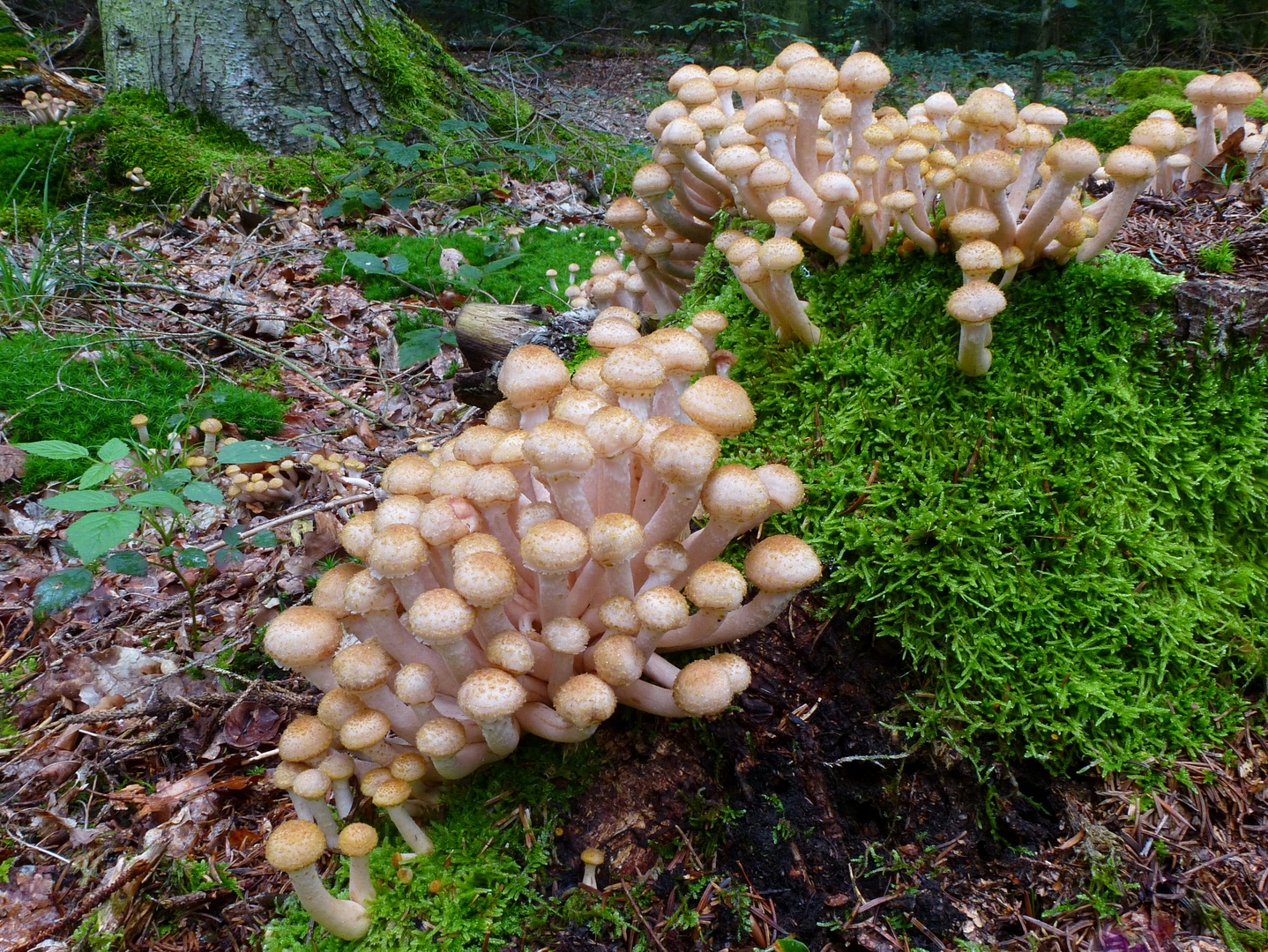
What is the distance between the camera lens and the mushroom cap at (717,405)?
2064mm

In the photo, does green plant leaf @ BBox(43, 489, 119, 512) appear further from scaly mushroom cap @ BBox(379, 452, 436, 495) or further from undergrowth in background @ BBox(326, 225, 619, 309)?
undergrowth in background @ BBox(326, 225, 619, 309)

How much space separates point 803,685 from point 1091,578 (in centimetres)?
104

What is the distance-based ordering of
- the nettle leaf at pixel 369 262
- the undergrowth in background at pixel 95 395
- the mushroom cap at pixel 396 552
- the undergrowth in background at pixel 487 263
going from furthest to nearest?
1. the undergrowth in background at pixel 487 263
2. the nettle leaf at pixel 369 262
3. the undergrowth in background at pixel 95 395
4. the mushroom cap at pixel 396 552

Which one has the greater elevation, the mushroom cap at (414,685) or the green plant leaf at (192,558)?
the mushroom cap at (414,685)

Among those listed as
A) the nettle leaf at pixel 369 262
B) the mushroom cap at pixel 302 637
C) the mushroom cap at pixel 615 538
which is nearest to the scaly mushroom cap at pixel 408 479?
the mushroom cap at pixel 302 637

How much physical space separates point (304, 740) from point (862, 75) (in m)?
3.03

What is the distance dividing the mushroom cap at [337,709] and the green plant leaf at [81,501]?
1216mm

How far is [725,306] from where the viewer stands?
10.9 feet

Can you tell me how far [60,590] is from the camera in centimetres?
271

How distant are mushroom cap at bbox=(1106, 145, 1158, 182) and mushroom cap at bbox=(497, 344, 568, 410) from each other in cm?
189

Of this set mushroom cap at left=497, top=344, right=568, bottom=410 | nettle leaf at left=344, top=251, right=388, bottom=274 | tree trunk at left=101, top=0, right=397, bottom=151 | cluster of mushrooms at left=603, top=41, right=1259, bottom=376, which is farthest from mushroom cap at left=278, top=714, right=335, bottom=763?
tree trunk at left=101, top=0, right=397, bottom=151

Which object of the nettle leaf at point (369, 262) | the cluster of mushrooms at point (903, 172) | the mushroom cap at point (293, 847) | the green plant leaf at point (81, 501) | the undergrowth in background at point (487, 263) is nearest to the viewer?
the mushroom cap at point (293, 847)

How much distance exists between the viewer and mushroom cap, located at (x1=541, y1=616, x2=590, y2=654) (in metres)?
1.93

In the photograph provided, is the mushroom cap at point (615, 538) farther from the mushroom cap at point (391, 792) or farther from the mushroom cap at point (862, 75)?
the mushroom cap at point (862, 75)
